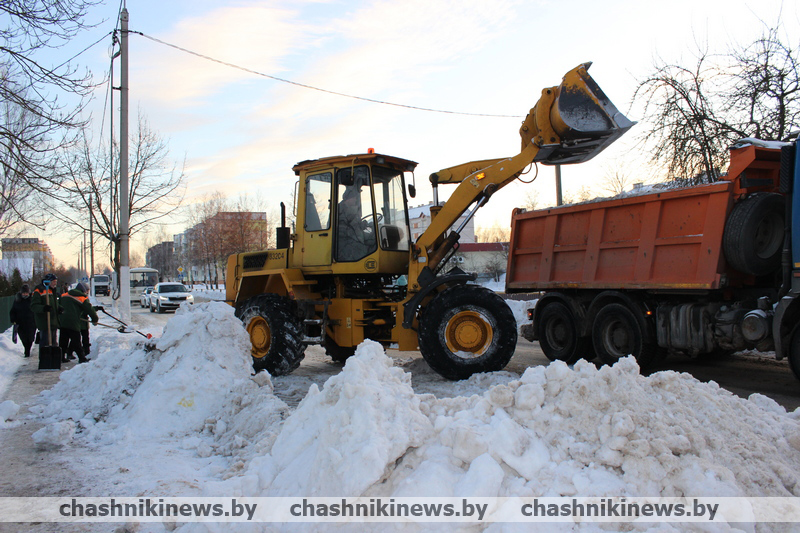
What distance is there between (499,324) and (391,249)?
2.14m

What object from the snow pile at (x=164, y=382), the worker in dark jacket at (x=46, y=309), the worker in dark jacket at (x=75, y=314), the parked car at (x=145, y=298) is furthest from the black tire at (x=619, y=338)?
the parked car at (x=145, y=298)

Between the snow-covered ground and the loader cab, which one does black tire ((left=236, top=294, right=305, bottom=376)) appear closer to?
the loader cab

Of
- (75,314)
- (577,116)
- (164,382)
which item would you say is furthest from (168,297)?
(577,116)

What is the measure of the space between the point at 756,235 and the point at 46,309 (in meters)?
12.1

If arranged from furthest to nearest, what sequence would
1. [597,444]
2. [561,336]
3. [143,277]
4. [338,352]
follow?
1. [143,277]
2. [338,352]
3. [561,336]
4. [597,444]

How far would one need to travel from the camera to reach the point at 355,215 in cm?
840

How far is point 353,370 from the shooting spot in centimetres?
418

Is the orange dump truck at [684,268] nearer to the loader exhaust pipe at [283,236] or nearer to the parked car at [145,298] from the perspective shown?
the loader exhaust pipe at [283,236]

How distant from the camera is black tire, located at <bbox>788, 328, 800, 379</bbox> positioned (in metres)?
6.38

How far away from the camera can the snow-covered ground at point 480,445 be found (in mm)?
3412

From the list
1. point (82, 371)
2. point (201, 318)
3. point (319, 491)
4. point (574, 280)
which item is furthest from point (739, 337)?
point (82, 371)

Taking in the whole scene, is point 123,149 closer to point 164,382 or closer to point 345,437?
point 164,382

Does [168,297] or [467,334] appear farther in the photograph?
[168,297]

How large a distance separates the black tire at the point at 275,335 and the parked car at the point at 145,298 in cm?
2585
